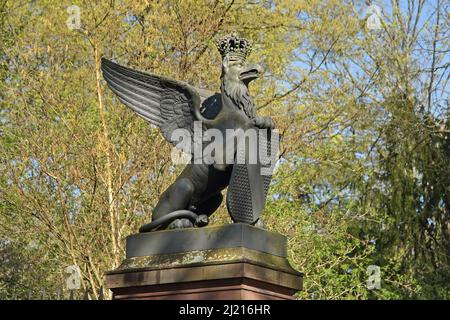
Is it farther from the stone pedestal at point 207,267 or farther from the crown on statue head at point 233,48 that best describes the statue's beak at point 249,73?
the stone pedestal at point 207,267

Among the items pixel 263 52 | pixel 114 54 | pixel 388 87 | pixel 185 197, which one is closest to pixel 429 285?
pixel 388 87

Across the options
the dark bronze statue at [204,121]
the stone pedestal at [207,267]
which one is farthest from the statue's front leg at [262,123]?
the stone pedestal at [207,267]

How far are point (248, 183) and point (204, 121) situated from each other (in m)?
0.76

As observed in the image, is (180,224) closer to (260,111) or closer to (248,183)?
(248,183)

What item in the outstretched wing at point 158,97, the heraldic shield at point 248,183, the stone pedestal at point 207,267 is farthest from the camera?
the outstretched wing at point 158,97

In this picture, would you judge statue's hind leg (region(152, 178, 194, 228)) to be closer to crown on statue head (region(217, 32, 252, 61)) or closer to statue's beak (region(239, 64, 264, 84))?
statue's beak (region(239, 64, 264, 84))

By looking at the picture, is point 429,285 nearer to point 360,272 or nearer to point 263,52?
point 360,272

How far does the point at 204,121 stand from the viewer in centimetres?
857

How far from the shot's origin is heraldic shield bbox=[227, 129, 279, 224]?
8188 millimetres

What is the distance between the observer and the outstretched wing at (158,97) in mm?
8828

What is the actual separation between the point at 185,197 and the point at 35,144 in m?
6.43

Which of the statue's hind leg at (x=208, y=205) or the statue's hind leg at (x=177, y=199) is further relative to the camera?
the statue's hind leg at (x=208, y=205)

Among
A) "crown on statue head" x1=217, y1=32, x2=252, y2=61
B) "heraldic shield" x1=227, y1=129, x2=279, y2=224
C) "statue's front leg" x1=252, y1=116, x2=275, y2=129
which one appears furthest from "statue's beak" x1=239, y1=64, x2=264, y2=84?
"heraldic shield" x1=227, y1=129, x2=279, y2=224

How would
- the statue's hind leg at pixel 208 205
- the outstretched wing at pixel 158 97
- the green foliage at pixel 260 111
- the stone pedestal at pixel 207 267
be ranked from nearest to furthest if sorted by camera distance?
the stone pedestal at pixel 207 267
the statue's hind leg at pixel 208 205
the outstretched wing at pixel 158 97
the green foliage at pixel 260 111
